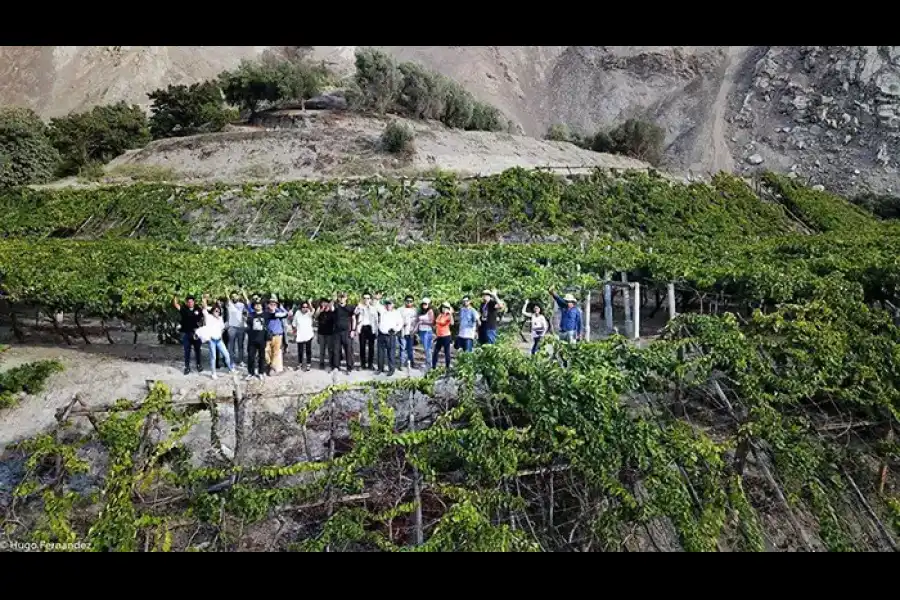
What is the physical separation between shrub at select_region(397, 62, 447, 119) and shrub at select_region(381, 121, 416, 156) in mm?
9733

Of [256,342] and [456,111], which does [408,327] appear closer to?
[256,342]

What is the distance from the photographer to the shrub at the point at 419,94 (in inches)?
1641

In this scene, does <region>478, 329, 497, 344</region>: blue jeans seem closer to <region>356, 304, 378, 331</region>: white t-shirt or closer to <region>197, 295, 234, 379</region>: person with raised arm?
<region>356, 304, 378, 331</region>: white t-shirt

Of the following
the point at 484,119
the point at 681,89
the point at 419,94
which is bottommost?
the point at 484,119

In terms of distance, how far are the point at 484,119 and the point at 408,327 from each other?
37479 millimetres

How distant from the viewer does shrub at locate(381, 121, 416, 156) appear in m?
32.5

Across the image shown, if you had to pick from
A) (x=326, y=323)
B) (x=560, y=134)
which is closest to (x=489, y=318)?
(x=326, y=323)

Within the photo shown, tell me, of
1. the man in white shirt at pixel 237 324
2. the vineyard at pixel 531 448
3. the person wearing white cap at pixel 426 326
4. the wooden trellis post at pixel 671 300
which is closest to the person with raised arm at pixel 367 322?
the person wearing white cap at pixel 426 326

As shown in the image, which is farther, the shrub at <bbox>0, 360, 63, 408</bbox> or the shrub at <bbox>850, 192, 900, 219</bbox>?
the shrub at <bbox>850, 192, 900, 219</bbox>

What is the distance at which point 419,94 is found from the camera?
41656 mm

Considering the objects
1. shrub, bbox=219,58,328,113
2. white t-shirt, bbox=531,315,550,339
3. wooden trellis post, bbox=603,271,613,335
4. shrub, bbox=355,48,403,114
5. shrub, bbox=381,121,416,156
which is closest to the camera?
white t-shirt, bbox=531,315,550,339

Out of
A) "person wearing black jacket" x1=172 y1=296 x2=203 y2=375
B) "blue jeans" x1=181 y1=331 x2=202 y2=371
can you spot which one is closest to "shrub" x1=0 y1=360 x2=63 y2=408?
"blue jeans" x1=181 y1=331 x2=202 y2=371
